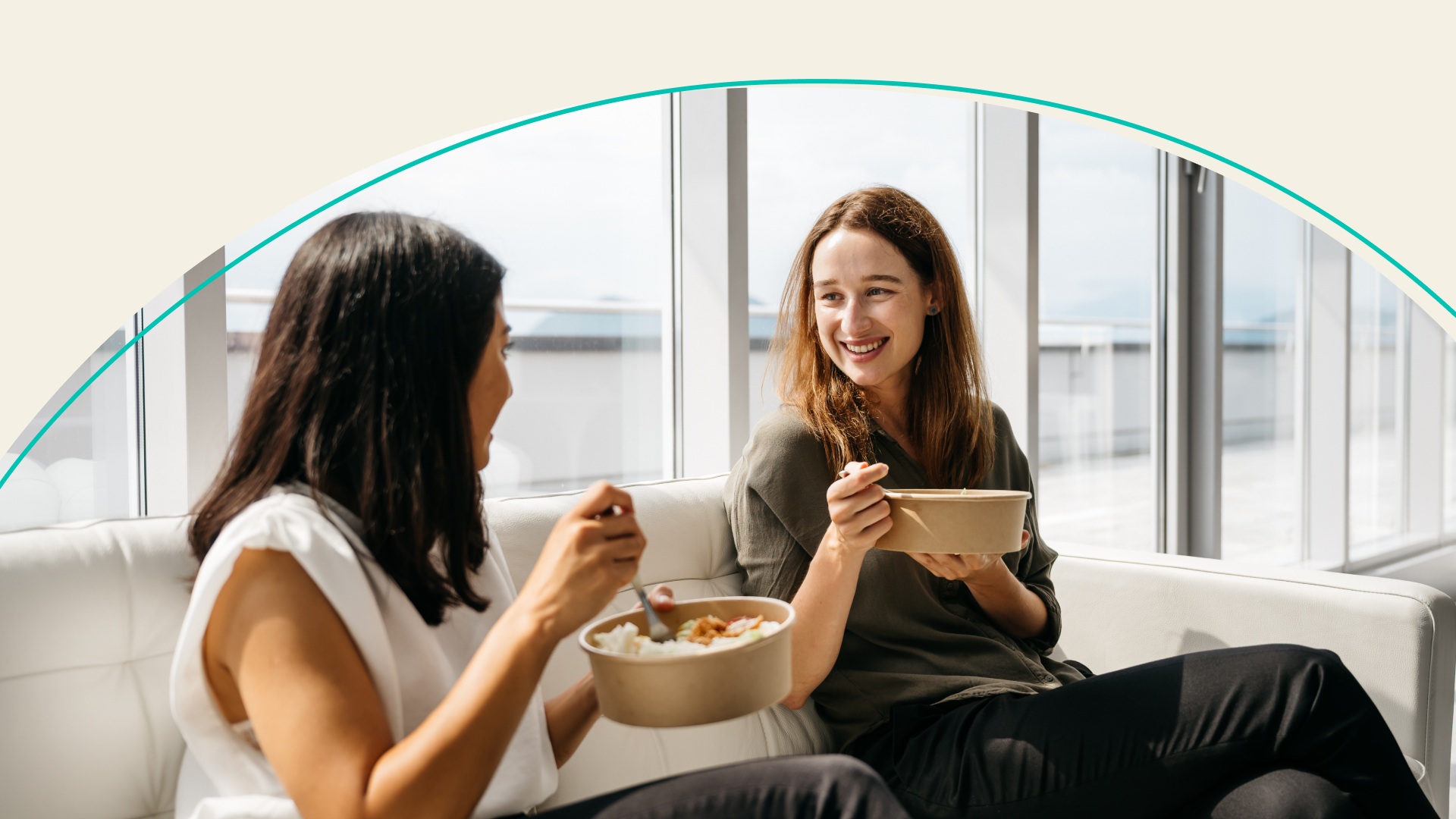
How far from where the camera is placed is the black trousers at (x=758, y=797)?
0.77m

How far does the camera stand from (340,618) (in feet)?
2.31

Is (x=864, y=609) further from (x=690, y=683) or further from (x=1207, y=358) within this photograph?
(x=1207, y=358)

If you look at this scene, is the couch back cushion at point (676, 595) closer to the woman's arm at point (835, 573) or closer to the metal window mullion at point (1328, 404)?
the woman's arm at point (835, 573)

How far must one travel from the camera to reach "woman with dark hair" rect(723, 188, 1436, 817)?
1.09 m

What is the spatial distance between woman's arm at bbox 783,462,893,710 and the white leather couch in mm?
188

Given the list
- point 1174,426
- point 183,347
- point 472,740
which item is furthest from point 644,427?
point 1174,426

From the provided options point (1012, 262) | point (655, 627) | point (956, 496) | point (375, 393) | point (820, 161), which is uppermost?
point (820, 161)

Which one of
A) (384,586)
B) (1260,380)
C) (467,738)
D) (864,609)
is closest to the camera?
(467,738)

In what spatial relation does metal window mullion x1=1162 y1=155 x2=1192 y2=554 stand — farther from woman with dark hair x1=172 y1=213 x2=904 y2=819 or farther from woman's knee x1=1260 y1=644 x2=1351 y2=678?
woman with dark hair x1=172 y1=213 x2=904 y2=819

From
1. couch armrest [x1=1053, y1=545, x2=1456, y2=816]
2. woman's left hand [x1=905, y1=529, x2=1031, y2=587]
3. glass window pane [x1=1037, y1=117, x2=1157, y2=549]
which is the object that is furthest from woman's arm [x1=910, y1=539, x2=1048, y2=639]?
glass window pane [x1=1037, y1=117, x2=1157, y2=549]

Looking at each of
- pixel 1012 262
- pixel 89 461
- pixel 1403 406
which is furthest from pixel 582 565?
pixel 1403 406

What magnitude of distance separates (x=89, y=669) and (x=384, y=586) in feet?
1.26

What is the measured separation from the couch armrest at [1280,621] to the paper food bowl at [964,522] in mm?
680

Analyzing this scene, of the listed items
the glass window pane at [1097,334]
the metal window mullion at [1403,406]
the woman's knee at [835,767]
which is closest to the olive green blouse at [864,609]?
the woman's knee at [835,767]
